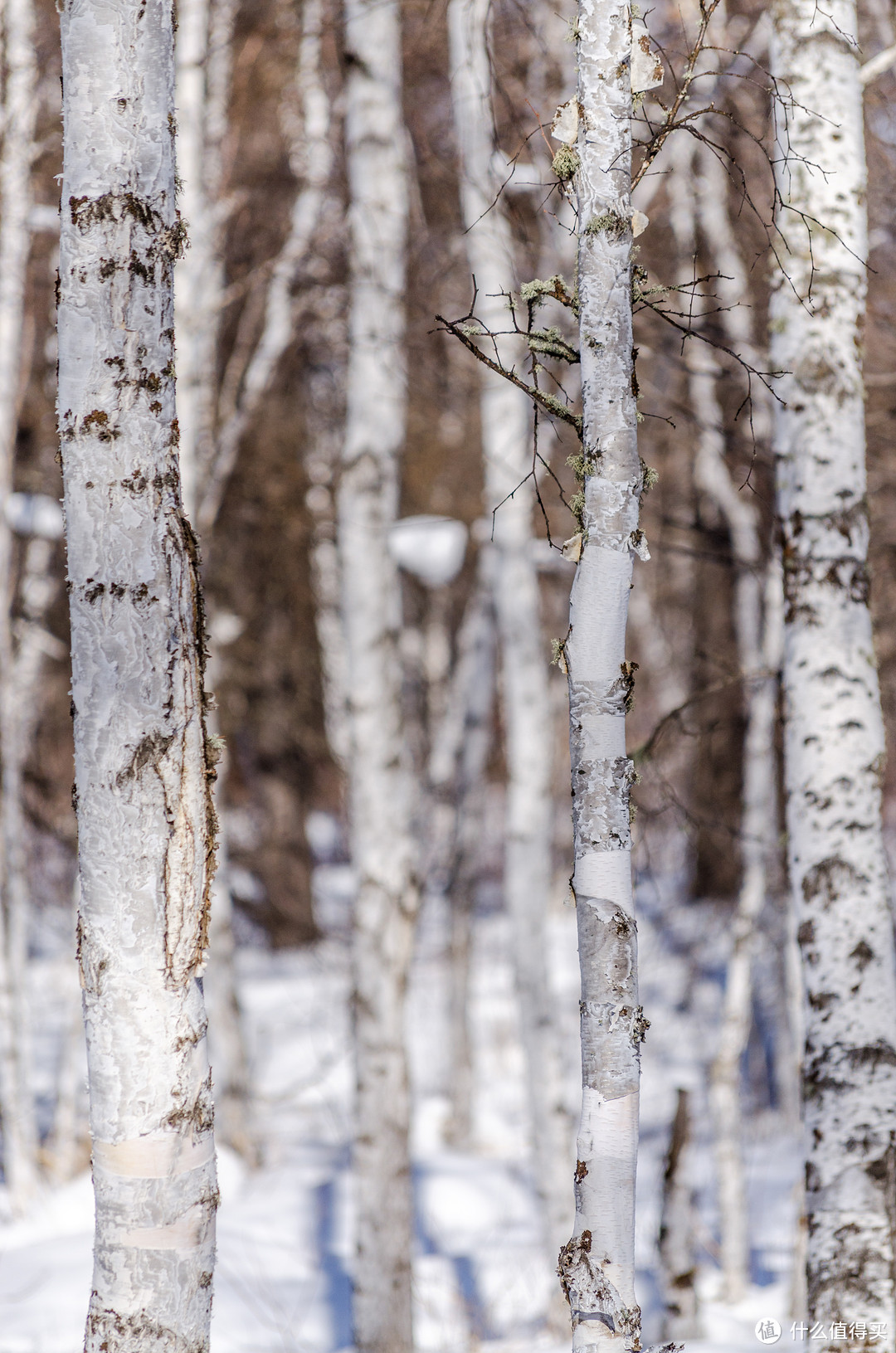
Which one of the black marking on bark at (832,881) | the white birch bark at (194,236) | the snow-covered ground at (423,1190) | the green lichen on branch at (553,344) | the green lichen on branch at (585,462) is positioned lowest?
the snow-covered ground at (423,1190)

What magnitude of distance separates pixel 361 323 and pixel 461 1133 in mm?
5877

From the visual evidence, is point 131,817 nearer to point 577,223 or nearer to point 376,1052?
point 577,223

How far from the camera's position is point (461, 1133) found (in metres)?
7.66

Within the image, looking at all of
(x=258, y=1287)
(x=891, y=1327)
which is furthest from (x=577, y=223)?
(x=258, y=1287)

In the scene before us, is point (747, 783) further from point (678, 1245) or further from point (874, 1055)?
point (874, 1055)

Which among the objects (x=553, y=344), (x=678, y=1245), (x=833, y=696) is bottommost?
(x=678, y=1245)

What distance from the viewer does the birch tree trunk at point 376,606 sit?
4.01 metres

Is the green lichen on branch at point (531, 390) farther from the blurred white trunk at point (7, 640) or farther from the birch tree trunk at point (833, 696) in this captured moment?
the blurred white trunk at point (7, 640)

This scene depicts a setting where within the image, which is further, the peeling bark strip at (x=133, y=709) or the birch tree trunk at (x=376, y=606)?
the birch tree trunk at (x=376, y=606)

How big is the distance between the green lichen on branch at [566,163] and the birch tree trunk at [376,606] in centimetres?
232

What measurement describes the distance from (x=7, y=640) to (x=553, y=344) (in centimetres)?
504

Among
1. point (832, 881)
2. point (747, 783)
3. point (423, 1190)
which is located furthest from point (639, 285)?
point (423, 1190)

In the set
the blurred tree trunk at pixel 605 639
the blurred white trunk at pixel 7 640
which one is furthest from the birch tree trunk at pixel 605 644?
the blurred white trunk at pixel 7 640

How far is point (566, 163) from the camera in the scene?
5.85 feet
